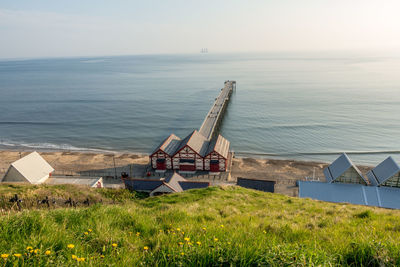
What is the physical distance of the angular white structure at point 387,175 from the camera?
103 ft

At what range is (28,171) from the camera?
35.3 m

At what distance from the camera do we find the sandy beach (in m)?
44.2

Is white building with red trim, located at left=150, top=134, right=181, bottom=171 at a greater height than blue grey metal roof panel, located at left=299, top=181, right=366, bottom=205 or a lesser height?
greater

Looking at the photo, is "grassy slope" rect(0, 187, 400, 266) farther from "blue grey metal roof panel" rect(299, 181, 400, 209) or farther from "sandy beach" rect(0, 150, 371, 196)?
"sandy beach" rect(0, 150, 371, 196)

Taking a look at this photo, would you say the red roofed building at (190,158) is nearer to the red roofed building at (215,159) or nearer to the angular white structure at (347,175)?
the red roofed building at (215,159)

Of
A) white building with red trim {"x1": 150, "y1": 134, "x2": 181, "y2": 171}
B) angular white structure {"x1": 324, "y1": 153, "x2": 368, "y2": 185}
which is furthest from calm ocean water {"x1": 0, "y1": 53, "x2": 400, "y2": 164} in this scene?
angular white structure {"x1": 324, "y1": 153, "x2": 368, "y2": 185}

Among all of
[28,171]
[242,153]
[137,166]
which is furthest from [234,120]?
[28,171]

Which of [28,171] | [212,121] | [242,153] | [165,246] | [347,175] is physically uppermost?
[165,246]

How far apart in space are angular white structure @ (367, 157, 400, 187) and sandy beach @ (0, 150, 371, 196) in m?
10.8

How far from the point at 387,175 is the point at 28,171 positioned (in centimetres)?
4764

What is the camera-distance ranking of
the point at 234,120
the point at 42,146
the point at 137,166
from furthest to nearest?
the point at 234,120, the point at 42,146, the point at 137,166

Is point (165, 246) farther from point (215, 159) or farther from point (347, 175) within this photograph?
point (215, 159)

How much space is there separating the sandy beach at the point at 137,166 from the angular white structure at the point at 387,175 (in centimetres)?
1084

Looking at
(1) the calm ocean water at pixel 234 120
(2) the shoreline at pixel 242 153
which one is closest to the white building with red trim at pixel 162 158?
(2) the shoreline at pixel 242 153
